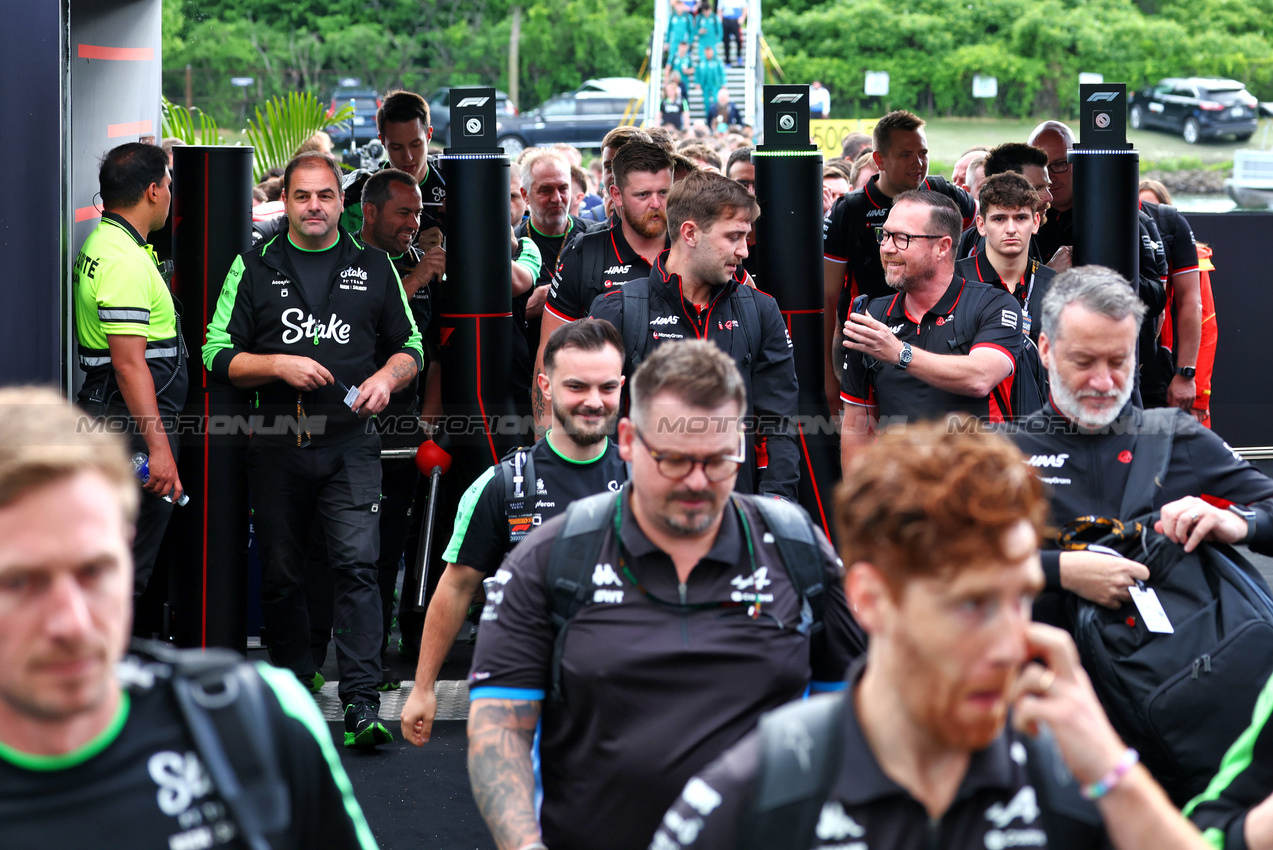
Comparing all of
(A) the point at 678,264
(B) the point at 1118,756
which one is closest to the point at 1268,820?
(B) the point at 1118,756

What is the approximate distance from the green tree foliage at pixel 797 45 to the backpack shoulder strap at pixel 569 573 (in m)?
24.7

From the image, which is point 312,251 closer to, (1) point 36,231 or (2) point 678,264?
(1) point 36,231

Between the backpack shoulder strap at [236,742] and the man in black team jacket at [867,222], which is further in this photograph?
the man in black team jacket at [867,222]

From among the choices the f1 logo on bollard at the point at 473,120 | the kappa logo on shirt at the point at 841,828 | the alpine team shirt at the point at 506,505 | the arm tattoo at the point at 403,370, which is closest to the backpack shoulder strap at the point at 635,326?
the f1 logo on bollard at the point at 473,120

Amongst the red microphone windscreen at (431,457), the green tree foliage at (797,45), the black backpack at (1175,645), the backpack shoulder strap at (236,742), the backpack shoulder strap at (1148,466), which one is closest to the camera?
the backpack shoulder strap at (236,742)

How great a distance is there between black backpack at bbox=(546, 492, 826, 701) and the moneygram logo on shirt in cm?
299

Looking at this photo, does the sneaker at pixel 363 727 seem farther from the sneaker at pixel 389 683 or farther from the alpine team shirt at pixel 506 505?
the alpine team shirt at pixel 506 505

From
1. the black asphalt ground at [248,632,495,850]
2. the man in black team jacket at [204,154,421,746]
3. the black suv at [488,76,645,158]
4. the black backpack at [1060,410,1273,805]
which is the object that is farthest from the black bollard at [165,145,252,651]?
the black suv at [488,76,645,158]

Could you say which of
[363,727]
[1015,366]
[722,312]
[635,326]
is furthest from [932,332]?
[363,727]

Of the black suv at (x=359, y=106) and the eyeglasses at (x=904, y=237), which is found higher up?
the black suv at (x=359, y=106)

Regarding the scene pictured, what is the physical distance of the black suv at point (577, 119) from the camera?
26312 mm

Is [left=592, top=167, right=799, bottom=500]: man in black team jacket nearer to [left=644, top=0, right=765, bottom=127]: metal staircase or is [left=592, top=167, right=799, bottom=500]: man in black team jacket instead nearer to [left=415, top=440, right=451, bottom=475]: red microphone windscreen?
[left=415, top=440, right=451, bottom=475]: red microphone windscreen

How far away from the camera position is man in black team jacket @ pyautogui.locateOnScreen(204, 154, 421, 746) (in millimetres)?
5484

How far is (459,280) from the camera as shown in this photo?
561 cm
